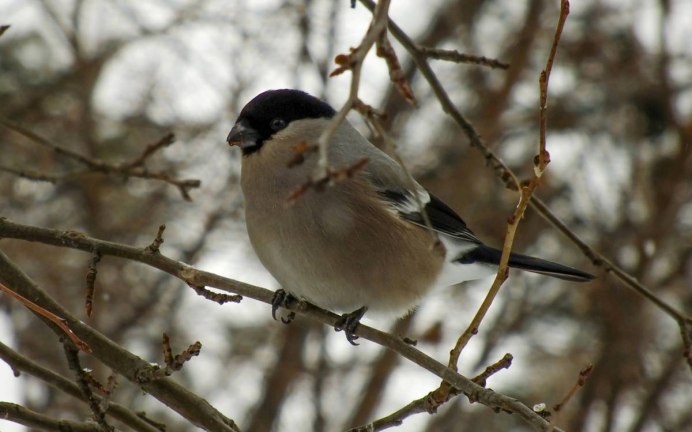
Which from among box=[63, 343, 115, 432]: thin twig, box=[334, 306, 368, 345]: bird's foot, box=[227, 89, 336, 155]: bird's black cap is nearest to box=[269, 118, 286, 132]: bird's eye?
box=[227, 89, 336, 155]: bird's black cap

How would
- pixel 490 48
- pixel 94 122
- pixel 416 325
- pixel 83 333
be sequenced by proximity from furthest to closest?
pixel 490 48
pixel 416 325
pixel 94 122
pixel 83 333

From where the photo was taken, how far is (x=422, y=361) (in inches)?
111

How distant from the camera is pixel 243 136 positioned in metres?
4.03

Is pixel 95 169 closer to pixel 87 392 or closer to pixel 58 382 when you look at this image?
pixel 58 382

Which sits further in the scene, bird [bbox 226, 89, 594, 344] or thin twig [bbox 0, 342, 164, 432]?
bird [bbox 226, 89, 594, 344]

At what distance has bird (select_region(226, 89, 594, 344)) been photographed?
12.4 feet

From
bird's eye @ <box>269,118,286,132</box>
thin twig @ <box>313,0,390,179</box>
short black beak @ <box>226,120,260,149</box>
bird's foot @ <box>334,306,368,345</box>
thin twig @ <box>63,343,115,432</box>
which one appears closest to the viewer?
thin twig @ <box>313,0,390,179</box>

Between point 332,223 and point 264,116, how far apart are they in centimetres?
70

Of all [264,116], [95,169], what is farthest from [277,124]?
[95,169]

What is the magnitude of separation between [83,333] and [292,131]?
5.21 feet

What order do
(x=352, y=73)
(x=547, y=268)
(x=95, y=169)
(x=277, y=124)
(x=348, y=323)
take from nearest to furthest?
(x=352, y=73), (x=348, y=323), (x=95, y=169), (x=277, y=124), (x=547, y=268)

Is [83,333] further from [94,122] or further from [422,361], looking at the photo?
[94,122]

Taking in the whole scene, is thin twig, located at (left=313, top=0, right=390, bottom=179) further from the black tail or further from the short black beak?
the black tail

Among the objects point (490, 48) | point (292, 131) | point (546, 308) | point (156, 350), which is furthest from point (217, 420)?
point (490, 48)
